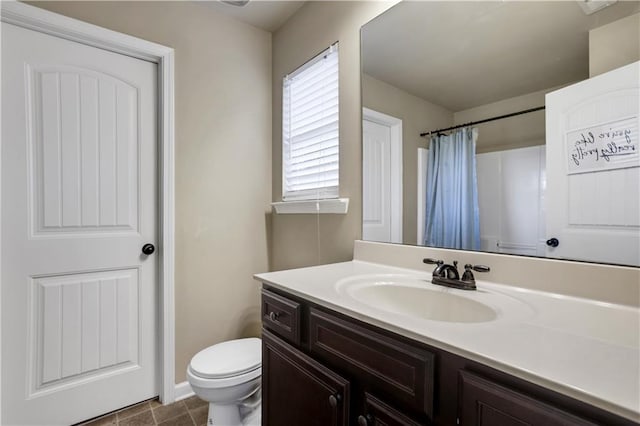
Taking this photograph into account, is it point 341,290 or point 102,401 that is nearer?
point 341,290

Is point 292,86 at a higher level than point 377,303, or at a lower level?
higher

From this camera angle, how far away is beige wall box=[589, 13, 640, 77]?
0.82 m

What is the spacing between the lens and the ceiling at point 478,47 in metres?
0.92

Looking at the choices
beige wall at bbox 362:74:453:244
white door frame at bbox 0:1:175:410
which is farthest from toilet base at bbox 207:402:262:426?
beige wall at bbox 362:74:453:244

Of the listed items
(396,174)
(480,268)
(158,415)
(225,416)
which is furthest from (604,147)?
(158,415)

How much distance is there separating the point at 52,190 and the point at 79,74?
0.63 meters

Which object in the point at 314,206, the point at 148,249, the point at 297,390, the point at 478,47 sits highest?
the point at 478,47

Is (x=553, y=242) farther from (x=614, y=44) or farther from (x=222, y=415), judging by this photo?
(x=222, y=415)

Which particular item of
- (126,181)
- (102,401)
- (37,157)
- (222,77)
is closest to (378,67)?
(222,77)

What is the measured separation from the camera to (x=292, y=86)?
79.6 inches

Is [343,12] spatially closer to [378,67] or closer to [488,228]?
[378,67]

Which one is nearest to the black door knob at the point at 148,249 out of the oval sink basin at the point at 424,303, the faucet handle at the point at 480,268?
the oval sink basin at the point at 424,303

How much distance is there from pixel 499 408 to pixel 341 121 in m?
1.42

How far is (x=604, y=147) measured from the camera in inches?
33.6
